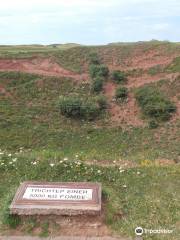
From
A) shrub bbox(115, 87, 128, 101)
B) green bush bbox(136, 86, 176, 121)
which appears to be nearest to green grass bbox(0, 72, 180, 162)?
green bush bbox(136, 86, 176, 121)

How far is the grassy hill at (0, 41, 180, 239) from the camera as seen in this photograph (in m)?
8.14

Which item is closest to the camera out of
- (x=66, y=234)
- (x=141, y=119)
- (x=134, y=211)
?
(x=66, y=234)

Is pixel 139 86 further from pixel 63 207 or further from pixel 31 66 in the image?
pixel 63 207

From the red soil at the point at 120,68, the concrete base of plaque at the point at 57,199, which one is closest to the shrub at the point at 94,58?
the red soil at the point at 120,68

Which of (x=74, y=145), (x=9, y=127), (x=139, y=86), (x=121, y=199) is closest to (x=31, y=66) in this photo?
(x=139, y=86)

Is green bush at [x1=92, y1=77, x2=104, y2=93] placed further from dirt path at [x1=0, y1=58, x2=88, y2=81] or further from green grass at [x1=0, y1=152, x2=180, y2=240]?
green grass at [x1=0, y1=152, x2=180, y2=240]

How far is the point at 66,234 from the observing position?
6.98m

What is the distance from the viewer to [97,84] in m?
36.3

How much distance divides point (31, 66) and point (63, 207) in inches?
1412

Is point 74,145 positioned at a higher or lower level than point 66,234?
lower

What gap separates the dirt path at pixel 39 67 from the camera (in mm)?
40316

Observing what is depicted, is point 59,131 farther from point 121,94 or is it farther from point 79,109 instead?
point 121,94

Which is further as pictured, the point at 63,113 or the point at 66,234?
the point at 63,113

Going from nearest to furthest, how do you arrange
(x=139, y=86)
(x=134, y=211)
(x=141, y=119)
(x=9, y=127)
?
(x=134, y=211) < (x=9, y=127) < (x=141, y=119) < (x=139, y=86)
